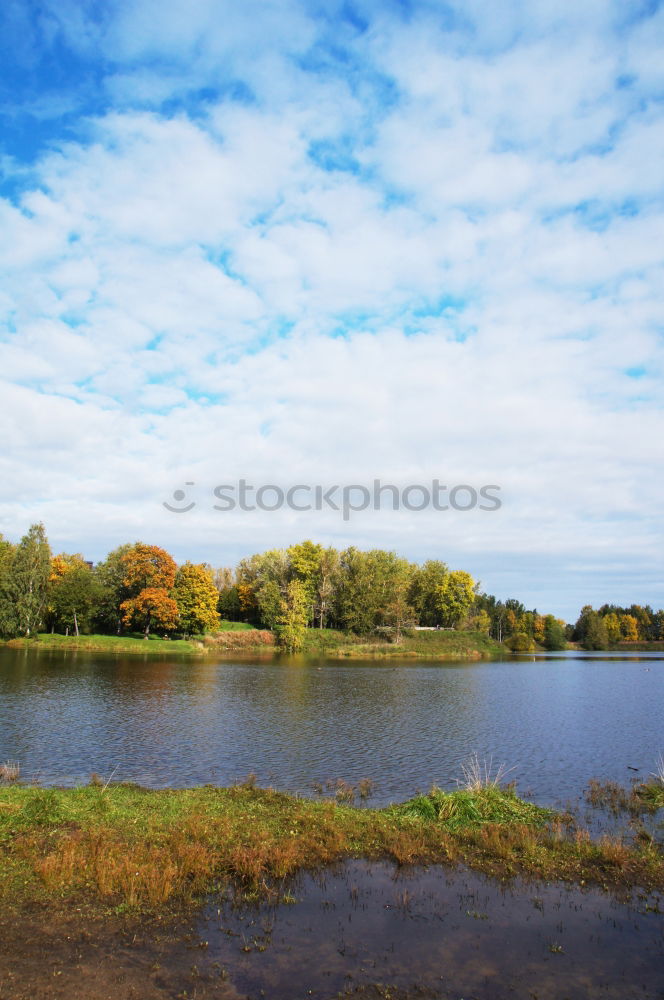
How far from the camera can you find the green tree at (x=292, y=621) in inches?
3942

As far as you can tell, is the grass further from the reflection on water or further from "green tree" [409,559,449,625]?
the reflection on water

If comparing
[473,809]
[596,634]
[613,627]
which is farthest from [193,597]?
[613,627]

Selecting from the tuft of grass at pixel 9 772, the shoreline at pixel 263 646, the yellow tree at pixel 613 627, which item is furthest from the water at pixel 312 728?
the yellow tree at pixel 613 627

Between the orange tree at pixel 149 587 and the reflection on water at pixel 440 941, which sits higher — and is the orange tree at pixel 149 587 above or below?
above

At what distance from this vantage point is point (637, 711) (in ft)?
141

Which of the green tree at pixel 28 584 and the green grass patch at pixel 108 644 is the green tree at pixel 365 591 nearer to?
the green grass patch at pixel 108 644

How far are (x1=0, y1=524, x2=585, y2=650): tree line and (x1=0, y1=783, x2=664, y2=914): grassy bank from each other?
73.7 m

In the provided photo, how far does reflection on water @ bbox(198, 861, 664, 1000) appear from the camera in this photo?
9.27m

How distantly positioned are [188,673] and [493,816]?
47421 millimetres

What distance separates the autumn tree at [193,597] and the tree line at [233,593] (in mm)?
164

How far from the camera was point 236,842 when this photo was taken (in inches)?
559

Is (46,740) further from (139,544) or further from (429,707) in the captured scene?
(139,544)

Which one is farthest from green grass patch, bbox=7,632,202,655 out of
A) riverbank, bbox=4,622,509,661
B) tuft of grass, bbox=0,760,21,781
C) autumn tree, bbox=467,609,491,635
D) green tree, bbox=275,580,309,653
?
autumn tree, bbox=467,609,491,635

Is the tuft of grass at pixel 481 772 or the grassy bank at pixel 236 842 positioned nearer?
the grassy bank at pixel 236 842
